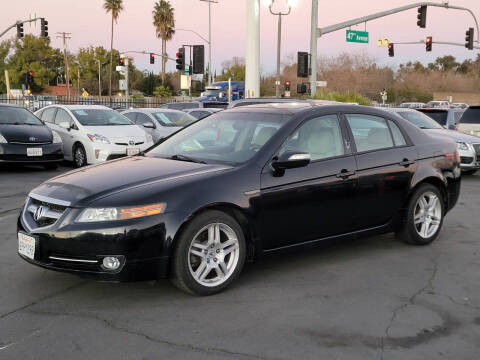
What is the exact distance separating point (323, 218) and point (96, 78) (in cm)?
10104

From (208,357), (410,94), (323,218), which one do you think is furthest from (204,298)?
(410,94)

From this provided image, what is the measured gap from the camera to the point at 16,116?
1308 centimetres

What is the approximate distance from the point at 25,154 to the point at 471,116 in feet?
34.7

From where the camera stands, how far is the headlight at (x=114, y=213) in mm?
4117

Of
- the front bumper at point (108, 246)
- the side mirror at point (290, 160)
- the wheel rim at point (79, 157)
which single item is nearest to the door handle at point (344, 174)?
the side mirror at point (290, 160)

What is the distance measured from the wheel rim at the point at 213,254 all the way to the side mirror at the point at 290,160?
709mm

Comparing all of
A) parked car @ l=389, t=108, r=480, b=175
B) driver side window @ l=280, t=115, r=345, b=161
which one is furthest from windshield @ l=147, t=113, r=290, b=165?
parked car @ l=389, t=108, r=480, b=175

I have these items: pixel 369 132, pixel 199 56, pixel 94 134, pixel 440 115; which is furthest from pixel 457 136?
pixel 199 56

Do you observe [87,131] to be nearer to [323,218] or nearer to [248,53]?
[248,53]

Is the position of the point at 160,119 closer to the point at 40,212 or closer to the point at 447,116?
the point at 447,116

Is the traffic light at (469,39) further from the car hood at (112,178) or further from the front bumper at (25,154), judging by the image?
the car hood at (112,178)

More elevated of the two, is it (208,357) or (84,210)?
(84,210)

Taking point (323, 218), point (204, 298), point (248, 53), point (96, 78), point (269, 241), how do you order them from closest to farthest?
point (204, 298), point (269, 241), point (323, 218), point (248, 53), point (96, 78)

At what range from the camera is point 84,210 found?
4.18 metres
